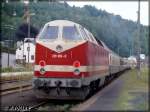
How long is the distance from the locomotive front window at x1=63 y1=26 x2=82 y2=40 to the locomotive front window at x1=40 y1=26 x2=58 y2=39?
0.40 m

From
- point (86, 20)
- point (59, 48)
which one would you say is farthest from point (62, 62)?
point (86, 20)

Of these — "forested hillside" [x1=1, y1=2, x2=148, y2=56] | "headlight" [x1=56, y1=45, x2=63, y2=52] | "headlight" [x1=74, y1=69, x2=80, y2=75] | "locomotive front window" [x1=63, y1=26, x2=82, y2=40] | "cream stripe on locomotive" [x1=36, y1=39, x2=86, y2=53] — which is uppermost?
"forested hillside" [x1=1, y1=2, x2=148, y2=56]

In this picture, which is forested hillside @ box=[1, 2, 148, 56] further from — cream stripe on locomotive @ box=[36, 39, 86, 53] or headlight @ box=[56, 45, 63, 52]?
headlight @ box=[56, 45, 63, 52]

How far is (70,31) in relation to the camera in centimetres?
2023

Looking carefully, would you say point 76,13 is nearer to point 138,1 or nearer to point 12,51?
point 138,1

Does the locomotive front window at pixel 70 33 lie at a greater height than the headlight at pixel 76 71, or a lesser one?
greater

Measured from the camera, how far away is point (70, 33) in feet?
66.2

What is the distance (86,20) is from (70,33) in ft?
137

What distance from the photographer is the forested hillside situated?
5163cm

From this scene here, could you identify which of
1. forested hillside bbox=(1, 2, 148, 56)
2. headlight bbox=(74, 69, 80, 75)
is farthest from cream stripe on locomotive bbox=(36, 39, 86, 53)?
forested hillside bbox=(1, 2, 148, 56)

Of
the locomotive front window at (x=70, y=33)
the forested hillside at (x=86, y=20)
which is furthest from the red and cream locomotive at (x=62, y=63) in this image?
the forested hillside at (x=86, y=20)

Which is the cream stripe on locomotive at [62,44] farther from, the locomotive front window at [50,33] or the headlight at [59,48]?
the locomotive front window at [50,33]

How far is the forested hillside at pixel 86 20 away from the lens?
169ft

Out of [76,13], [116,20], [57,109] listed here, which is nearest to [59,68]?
[57,109]
